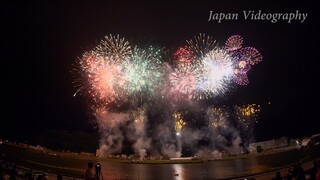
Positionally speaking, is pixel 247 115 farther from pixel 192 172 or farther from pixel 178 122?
pixel 192 172

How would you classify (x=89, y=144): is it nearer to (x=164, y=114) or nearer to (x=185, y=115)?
(x=164, y=114)

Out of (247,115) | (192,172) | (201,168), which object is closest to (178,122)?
(247,115)

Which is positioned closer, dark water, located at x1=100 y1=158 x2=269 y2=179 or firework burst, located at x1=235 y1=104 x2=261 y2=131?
dark water, located at x1=100 y1=158 x2=269 y2=179

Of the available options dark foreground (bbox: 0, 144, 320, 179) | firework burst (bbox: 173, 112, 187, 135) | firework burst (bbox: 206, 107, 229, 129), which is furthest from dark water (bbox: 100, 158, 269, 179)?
firework burst (bbox: 206, 107, 229, 129)

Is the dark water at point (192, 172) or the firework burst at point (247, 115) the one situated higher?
the firework burst at point (247, 115)

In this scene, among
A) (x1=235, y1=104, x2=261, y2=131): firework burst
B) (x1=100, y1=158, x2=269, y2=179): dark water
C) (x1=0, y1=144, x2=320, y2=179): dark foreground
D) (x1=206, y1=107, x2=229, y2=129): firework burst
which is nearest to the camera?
(x1=0, y1=144, x2=320, y2=179): dark foreground

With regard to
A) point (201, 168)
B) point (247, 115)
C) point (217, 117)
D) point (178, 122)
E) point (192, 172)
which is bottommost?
point (192, 172)

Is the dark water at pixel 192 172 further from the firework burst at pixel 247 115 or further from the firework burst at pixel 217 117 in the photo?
the firework burst at pixel 247 115

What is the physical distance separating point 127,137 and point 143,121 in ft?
16.2

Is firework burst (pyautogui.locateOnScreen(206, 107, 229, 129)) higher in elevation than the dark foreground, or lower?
higher

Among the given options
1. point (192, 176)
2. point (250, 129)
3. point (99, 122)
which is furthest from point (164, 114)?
point (192, 176)

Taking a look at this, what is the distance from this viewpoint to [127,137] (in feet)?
186

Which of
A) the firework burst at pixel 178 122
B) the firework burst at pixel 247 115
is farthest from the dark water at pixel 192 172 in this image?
the firework burst at pixel 247 115

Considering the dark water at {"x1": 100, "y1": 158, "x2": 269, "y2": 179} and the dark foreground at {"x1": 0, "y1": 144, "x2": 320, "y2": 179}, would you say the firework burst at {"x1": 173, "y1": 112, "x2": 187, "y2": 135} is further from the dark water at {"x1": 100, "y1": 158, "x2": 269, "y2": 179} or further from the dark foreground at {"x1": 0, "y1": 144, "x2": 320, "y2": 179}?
the dark water at {"x1": 100, "y1": 158, "x2": 269, "y2": 179}
